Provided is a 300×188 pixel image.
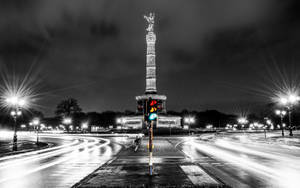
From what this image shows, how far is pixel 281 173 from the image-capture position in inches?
506

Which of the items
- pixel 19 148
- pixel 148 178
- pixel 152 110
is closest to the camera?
pixel 148 178

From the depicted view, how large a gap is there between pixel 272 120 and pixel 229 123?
35928mm

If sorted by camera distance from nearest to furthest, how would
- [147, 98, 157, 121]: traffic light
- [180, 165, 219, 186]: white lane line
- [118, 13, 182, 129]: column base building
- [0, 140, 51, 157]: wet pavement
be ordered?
[180, 165, 219, 186]: white lane line < [147, 98, 157, 121]: traffic light < [0, 140, 51, 157]: wet pavement < [118, 13, 182, 129]: column base building

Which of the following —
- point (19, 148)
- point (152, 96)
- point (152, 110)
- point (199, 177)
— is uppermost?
point (152, 96)

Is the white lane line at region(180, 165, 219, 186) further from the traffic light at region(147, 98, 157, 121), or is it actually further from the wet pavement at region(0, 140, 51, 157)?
the wet pavement at region(0, 140, 51, 157)

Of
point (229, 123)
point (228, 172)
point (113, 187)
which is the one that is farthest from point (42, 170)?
point (229, 123)

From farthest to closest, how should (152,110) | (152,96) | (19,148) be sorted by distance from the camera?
(152,96) < (19,148) < (152,110)

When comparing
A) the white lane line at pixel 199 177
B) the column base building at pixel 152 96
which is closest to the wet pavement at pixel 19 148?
the white lane line at pixel 199 177

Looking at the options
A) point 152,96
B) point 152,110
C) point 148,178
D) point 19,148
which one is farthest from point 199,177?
point 152,96

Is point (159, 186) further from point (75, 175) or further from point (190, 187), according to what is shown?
point (75, 175)

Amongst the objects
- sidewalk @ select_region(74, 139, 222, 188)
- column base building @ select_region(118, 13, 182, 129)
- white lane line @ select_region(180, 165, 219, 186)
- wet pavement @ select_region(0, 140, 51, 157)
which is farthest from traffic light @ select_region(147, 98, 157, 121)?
column base building @ select_region(118, 13, 182, 129)

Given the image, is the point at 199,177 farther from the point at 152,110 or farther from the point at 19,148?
the point at 19,148

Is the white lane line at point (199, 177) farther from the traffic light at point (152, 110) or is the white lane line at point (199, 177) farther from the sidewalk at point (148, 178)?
the traffic light at point (152, 110)

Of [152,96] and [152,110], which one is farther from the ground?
[152,96]
